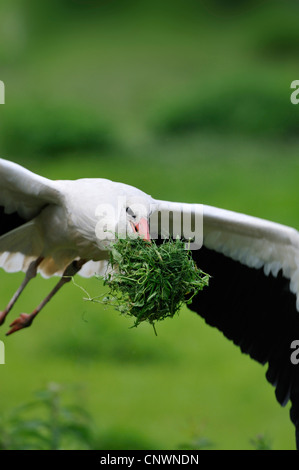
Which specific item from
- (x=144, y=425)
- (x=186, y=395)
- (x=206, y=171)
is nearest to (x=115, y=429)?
(x=144, y=425)

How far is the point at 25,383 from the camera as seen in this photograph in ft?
23.1

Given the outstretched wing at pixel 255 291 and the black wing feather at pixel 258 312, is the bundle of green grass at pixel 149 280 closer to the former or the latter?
the outstretched wing at pixel 255 291

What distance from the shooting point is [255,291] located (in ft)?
13.6

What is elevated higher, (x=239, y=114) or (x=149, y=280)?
(x=239, y=114)

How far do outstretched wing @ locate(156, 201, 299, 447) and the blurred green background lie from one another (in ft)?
1.26

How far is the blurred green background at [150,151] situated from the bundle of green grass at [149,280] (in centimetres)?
53

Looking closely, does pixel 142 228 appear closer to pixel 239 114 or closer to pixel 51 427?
pixel 51 427

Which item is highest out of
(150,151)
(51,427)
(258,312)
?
(150,151)

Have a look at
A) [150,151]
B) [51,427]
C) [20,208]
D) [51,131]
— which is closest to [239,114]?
[150,151]

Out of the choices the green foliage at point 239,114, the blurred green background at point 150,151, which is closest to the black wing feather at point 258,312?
the blurred green background at point 150,151

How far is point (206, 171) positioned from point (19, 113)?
6.91 feet

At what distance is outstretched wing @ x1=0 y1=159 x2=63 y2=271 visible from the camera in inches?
148

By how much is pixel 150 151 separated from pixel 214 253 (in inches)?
231
